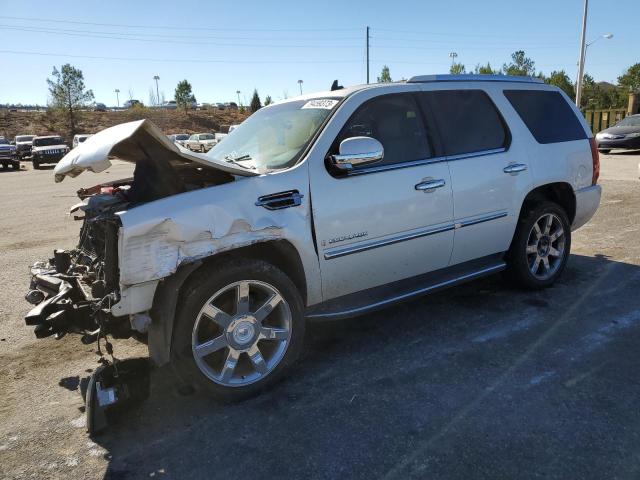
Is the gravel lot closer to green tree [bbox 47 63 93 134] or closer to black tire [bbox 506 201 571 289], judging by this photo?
black tire [bbox 506 201 571 289]

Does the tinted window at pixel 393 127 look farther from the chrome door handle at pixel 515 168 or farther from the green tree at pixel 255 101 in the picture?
the green tree at pixel 255 101

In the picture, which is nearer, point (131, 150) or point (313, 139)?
point (131, 150)

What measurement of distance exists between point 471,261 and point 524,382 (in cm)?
132

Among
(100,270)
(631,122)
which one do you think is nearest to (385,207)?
(100,270)

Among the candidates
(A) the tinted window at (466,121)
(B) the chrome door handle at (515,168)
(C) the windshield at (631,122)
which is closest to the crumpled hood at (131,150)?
(A) the tinted window at (466,121)

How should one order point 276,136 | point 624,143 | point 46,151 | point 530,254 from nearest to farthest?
point 276,136
point 530,254
point 624,143
point 46,151

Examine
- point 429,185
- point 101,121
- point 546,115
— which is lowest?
point 429,185

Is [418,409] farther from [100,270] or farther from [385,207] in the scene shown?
[100,270]

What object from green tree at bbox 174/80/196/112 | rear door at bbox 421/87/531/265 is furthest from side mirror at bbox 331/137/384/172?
green tree at bbox 174/80/196/112

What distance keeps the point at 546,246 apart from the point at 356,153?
258cm

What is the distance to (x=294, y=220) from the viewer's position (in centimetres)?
328

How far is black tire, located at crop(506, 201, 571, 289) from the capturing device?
15.3 feet

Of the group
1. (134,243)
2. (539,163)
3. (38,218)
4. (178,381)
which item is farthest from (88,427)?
(38,218)

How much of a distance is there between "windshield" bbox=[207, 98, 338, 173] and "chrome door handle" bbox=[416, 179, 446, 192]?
0.86 m
